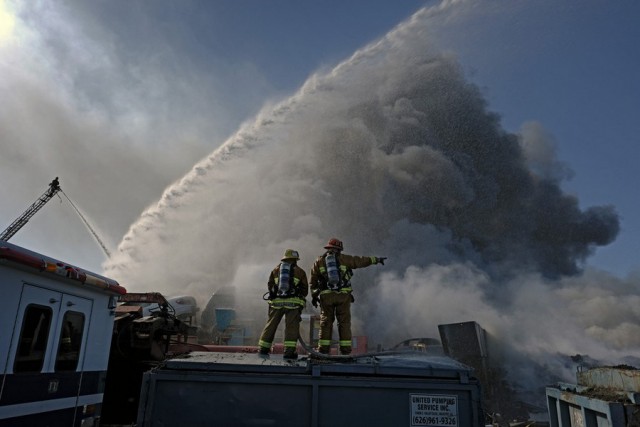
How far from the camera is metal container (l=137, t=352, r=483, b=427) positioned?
13.7ft

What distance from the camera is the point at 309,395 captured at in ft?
13.9

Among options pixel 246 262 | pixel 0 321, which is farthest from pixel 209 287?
pixel 0 321

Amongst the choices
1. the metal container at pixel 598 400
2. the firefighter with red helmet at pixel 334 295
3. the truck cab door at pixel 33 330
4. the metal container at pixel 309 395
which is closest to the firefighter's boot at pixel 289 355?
the firefighter with red helmet at pixel 334 295

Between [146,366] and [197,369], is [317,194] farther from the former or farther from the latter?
[197,369]

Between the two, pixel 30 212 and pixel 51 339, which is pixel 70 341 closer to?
pixel 51 339

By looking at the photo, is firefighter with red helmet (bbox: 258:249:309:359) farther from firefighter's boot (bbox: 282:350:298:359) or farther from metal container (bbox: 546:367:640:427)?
metal container (bbox: 546:367:640:427)

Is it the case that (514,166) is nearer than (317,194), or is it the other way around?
(317,194)

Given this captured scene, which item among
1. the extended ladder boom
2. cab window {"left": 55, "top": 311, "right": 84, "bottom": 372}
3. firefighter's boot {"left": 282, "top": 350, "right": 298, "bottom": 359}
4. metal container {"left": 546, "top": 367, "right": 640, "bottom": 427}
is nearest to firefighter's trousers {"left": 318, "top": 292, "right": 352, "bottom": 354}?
firefighter's boot {"left": 282, "top": 350, "right": 298, "bottom": 359}

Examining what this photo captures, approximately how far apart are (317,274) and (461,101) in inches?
1626

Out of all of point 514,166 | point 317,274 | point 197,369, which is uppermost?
point 514,166

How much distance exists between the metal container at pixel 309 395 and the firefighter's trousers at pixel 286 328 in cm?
161

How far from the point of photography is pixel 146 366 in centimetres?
739

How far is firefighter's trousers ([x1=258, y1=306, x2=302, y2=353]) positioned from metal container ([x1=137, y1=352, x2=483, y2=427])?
1607 mm

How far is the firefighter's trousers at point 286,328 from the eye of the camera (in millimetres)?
5986
